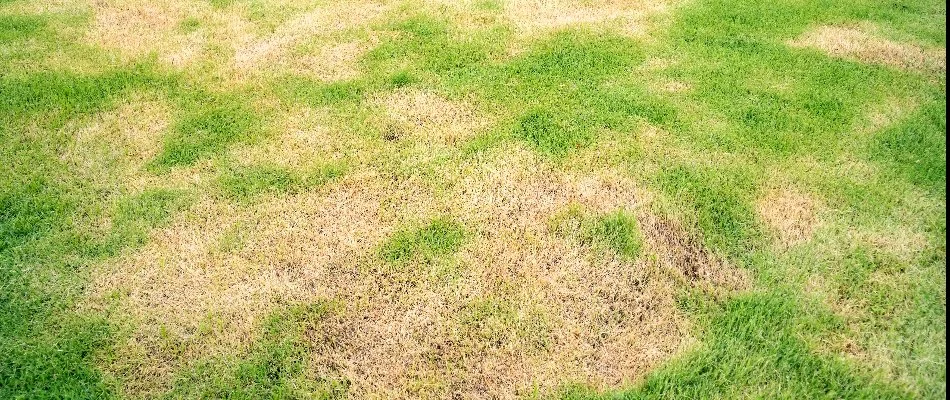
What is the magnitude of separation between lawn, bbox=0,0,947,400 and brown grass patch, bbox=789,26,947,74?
5cm

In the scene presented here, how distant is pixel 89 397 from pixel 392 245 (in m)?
2.49

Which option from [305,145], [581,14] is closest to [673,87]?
[581,14]

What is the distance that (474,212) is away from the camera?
18.4 ft

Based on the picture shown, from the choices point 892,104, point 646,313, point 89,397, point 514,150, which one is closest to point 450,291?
point 646,313

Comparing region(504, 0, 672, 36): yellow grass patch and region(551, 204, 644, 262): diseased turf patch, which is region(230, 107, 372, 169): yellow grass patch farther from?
region(504, 0, 672, 36): yellow grass patch

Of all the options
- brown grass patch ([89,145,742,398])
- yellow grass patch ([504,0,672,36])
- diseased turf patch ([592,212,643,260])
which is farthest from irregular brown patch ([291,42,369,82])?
diseased turf patch ([592,212,643,260])

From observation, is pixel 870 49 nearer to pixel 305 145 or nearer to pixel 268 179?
pixel 305 145

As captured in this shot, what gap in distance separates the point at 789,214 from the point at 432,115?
3.98 meters

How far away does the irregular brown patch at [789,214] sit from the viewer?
531 cm

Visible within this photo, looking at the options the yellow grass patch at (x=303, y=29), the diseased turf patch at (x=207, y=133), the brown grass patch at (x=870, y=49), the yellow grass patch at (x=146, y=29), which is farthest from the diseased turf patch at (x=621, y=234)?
the yellow grass patch at (x=146, y=29)

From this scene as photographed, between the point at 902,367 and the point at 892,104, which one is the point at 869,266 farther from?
the point at 892,104

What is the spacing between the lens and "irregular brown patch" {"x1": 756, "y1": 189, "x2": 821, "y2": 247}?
209 inches

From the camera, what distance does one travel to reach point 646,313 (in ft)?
15.3

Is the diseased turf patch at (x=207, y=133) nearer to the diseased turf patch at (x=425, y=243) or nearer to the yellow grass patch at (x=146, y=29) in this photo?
the yellow grass patch at (x=146, y=29)
